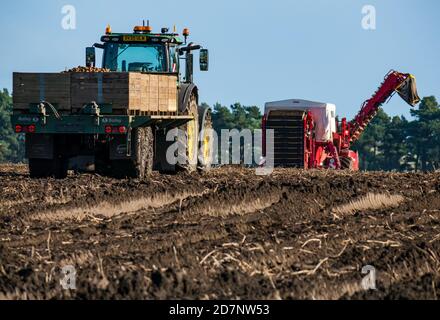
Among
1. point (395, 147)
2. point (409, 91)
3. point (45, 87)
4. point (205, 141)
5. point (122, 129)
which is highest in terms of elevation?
point (409, 91)

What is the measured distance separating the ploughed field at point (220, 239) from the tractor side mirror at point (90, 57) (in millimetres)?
4828

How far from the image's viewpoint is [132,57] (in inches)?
1030

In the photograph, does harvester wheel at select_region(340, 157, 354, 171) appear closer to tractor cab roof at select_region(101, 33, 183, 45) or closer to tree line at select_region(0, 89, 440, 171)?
tractor cab roof at select_region(101, 33, 183, 45)

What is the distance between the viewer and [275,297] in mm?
9500

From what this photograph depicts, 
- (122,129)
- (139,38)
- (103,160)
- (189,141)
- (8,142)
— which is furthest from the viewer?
(8,142)

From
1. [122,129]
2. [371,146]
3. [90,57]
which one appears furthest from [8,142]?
[122,129]

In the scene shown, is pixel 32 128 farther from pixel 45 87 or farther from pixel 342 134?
pixel 342 134

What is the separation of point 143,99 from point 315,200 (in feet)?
19.0

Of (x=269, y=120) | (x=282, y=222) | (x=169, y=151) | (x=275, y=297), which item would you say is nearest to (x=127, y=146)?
(x=169, y=151)

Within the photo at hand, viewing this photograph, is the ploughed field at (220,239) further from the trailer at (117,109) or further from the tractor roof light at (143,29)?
the tractor roof light at (143,29)

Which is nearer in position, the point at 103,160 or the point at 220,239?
the point at 220,239

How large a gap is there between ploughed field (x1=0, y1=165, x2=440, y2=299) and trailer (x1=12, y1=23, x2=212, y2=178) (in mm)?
1715

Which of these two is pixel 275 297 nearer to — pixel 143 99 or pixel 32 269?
pixel 32 269

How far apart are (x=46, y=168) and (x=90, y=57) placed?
2.96 metres
